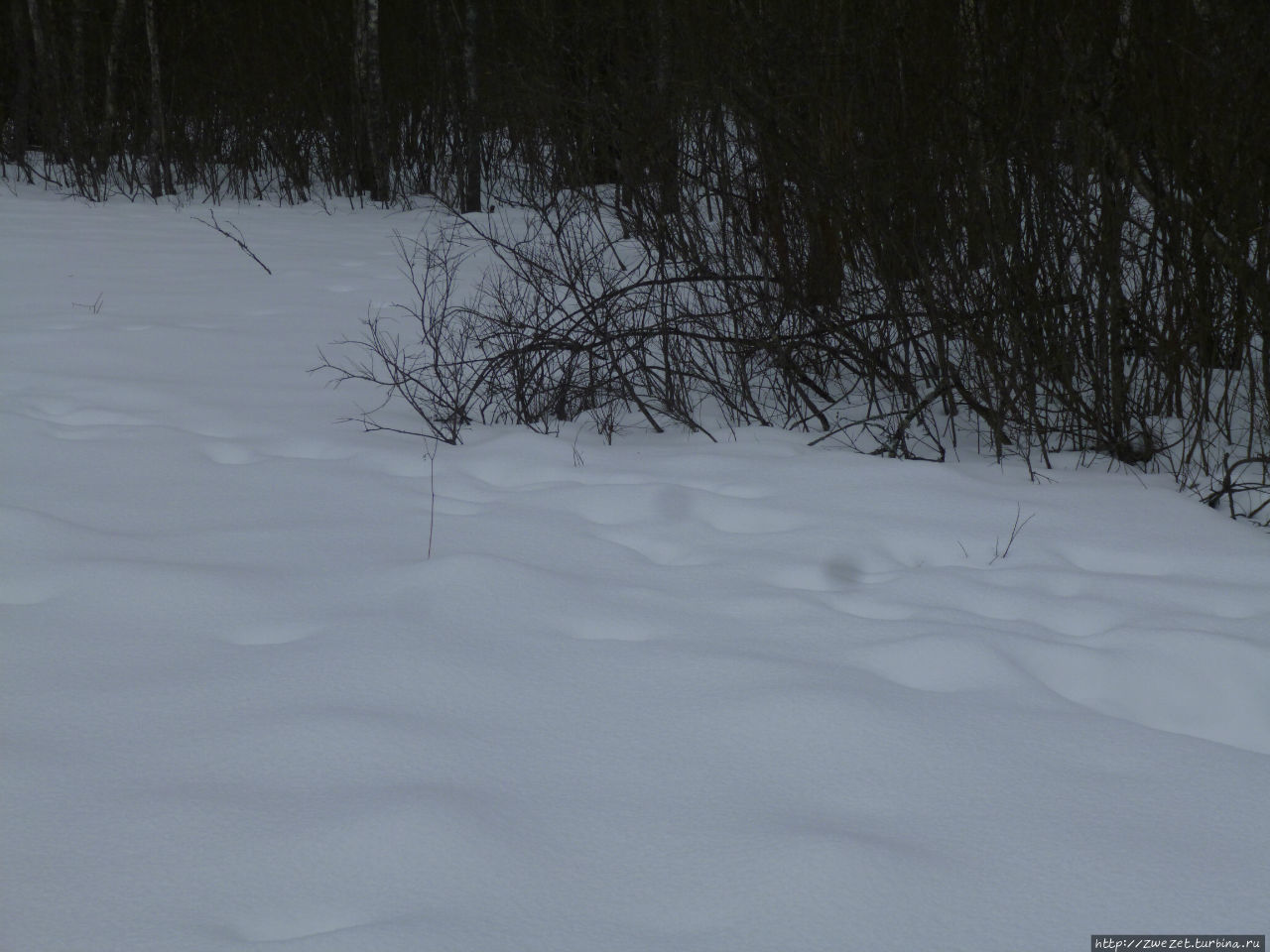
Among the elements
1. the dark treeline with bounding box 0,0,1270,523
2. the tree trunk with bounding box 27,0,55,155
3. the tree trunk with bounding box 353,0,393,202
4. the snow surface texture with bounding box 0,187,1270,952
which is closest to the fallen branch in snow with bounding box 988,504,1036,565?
the snow surface texture with bounding box 0,187,1270,952

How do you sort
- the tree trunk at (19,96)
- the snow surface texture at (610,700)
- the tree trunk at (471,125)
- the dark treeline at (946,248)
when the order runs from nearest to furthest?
the snow surface texture at (610,700), the dark treeline at (946,248), the tree trunk at (471,125), the tree trunk at (19,96)

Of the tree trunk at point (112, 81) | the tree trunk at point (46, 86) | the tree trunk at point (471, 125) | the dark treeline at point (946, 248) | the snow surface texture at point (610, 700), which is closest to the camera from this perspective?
the snow surface texture at point (610, 700)

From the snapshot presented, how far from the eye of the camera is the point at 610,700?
5.56 feet

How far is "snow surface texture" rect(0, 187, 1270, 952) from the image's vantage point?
1243mm

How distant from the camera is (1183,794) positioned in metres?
1.46

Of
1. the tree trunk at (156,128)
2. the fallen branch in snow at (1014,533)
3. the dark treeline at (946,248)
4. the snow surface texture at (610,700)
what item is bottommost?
the snow surface texture at (610,700)

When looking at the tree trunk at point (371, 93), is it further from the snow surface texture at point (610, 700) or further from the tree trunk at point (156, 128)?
the snow surface texture at point (610, 700)

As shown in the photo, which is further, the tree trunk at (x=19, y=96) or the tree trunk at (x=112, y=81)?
the tree trunk at (x=19, y=96)

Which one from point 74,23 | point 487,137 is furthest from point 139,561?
point 74,23

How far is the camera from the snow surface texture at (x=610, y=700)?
124cm

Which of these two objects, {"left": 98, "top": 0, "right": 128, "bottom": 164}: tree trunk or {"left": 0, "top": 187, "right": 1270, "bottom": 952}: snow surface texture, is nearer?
{"left": 0, "top": 187, "right": 1270, "bottom": 952}: snow surface texture

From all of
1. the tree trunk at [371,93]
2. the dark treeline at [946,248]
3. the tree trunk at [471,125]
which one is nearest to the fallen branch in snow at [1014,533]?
the dark treeline at [946,248]

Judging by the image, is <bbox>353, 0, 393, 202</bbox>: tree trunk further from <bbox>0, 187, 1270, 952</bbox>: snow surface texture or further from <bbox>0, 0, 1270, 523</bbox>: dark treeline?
<bbox>0, 187, 1270, 952</bbox>: snow surface texture

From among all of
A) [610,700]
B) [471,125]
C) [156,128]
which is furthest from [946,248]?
[156,128]
